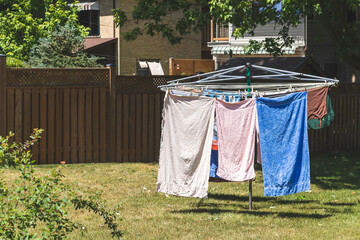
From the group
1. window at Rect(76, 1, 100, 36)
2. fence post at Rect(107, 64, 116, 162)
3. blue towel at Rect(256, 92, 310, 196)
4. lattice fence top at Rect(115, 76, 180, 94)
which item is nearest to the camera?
blue towel at Rect(256, 92, 310, 196)

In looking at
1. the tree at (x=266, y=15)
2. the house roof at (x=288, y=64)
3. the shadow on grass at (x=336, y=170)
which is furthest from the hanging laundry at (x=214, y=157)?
the house roof at (x=288, y=64)

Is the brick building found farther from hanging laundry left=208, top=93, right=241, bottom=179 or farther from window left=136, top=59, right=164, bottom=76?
hanging laundry left=208, top=93, right=241, bottom=179

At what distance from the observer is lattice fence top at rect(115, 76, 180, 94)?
13.8 metres

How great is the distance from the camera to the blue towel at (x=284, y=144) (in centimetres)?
855

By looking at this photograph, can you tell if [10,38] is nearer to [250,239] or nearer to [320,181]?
[320,181]

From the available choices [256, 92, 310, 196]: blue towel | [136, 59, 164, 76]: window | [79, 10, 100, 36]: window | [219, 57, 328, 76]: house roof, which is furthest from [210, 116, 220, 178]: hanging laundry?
[79, 10, 100, 36]: window

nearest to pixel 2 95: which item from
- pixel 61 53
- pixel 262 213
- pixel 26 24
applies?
pixel 61 53

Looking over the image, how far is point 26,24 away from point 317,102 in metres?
18.0

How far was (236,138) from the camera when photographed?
28.8 ft

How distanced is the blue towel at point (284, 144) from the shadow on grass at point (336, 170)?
2.82 m

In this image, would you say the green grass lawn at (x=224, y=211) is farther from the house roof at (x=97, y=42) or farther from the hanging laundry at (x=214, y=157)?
the house roof at (x=97, y=42)

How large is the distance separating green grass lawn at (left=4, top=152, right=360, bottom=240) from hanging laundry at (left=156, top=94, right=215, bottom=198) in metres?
0.41

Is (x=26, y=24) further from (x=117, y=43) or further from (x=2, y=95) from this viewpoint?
(x=2, y=95)

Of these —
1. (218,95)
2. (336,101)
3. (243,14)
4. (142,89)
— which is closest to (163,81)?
(142,89)
